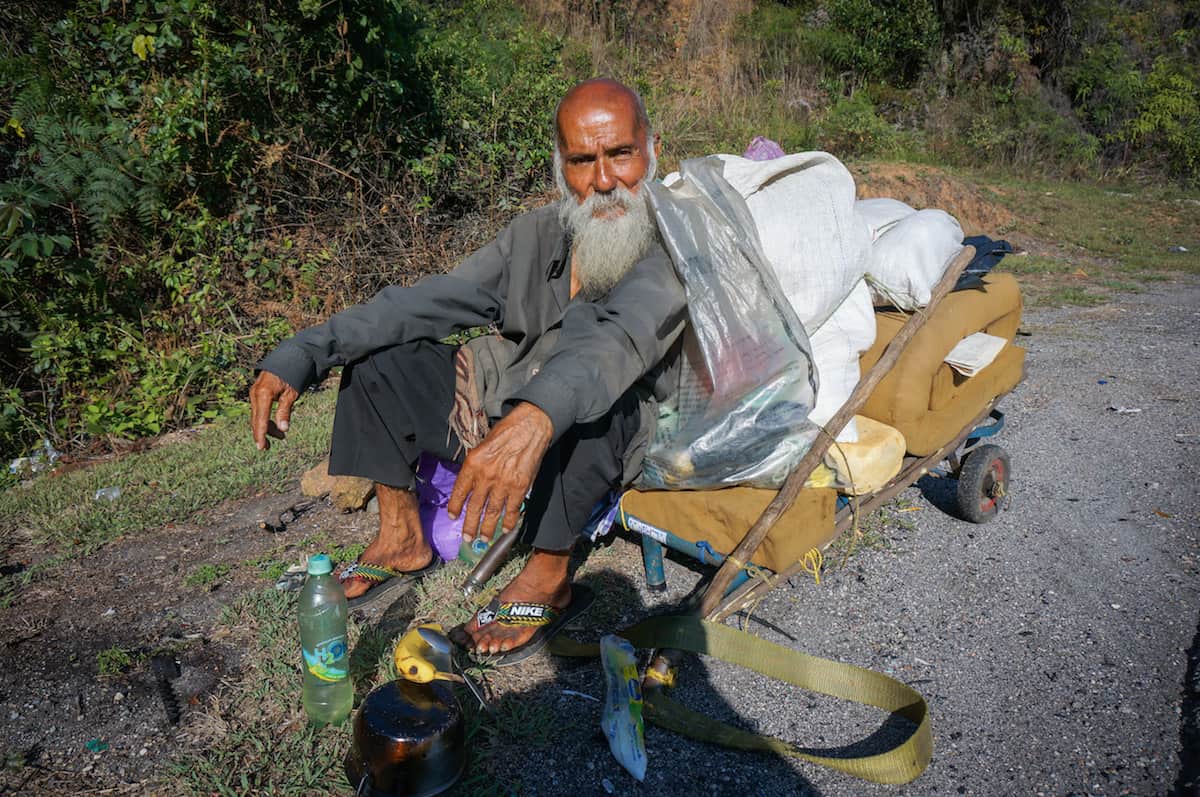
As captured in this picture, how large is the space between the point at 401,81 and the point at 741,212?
4.33m

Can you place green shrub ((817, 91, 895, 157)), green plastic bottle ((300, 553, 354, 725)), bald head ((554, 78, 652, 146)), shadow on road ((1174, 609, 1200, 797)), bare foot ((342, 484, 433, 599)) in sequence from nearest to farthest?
1. shadow on road ((1174, 609, 1200, 797))
2. green plastic bottle ((300, 553, 354, 725))
3. bald head ((554, 78, 652, 146))
4. bare foot ((342, 484, 433, 599))
5. green shrub ((817, 91, 895, 157))

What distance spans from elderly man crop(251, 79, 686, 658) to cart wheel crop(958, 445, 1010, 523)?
60.5 inches

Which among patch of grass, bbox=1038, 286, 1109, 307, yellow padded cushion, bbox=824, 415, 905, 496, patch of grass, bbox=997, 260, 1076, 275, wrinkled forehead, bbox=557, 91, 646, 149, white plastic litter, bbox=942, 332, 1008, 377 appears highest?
wrinkled forehead, bbox=557, 91, 646, 149

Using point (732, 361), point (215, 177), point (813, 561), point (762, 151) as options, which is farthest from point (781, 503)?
point (215, 177)

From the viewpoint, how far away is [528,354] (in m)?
2.88

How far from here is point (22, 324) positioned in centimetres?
457

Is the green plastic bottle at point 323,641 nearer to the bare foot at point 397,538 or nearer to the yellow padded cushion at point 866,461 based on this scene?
the bare foot at point 397,538

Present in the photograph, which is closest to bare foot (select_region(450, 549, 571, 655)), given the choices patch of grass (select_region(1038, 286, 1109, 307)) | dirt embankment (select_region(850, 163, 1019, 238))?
patch of grass (select_region(1038, 286, 1109, 307))

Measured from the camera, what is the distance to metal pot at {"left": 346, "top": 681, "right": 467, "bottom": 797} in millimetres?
1810

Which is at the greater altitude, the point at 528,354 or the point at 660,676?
the point at 528,354

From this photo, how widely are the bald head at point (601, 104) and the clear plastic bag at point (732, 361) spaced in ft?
1.05

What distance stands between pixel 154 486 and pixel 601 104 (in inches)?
117

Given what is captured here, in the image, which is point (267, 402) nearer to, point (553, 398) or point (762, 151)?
point (553, 398)

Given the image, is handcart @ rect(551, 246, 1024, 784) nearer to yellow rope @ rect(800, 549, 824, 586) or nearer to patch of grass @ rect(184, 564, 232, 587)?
yellow rope @ rect(800, 549, 824, 586)
